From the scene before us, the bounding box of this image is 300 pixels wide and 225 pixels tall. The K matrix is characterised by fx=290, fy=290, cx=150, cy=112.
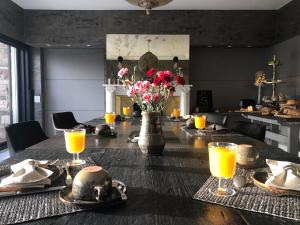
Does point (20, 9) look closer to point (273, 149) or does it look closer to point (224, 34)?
point (224, 34)

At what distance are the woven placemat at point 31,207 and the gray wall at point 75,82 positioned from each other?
5.20m

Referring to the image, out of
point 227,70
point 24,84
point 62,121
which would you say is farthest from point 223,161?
point 24,84

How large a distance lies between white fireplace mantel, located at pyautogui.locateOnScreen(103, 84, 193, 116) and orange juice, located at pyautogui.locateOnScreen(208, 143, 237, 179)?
4646 millimetres

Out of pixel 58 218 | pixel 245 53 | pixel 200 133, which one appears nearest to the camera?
pixel 58 218

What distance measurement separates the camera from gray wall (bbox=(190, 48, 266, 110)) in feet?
19.3

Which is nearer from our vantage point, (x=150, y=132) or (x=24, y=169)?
(x=24, y=169)

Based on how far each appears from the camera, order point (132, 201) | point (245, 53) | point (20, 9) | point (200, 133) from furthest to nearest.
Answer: point (245, 53), point (20, 9), point (200, 133), point (132, 201)

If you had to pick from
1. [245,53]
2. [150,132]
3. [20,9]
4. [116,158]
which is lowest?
[116,158]

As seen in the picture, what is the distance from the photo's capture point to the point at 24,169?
934mm

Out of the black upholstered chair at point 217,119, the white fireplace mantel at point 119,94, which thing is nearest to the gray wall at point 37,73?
the white fireplace mantel at point 119,94

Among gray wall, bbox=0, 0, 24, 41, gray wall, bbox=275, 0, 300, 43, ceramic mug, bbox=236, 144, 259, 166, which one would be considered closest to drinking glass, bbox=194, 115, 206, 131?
ceramic mug, bbox=236, 144, 259, 166

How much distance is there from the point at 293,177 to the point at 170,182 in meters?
0.38

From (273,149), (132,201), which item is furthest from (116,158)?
(273,149)

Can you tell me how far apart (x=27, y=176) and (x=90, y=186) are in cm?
26
